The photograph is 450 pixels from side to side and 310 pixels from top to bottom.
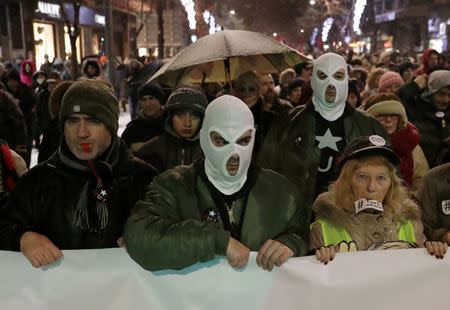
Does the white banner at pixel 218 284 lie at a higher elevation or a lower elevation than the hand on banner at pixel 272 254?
lower

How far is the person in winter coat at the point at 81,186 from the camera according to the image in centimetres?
267

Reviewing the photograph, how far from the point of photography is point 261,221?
2541mm

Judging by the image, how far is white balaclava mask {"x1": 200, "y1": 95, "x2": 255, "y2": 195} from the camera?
98.2 inches

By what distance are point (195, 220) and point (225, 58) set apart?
8.80ft

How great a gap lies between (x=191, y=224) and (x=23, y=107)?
9.17 metres

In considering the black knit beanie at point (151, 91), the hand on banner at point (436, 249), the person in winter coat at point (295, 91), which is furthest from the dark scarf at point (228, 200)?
the person in winter coat at point (295, 91)

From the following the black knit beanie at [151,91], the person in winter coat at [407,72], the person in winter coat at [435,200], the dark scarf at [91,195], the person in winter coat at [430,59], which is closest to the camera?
the dark scarf at [91,195]

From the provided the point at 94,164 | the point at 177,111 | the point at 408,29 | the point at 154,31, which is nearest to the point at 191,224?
the point at 94,164

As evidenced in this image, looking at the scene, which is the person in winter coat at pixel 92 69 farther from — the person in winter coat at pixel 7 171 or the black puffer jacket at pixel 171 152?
the person in winter coat at pixel 7 171

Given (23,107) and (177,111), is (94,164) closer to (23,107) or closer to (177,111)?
(177,111)

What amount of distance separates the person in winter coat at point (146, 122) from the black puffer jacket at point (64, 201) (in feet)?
7.17

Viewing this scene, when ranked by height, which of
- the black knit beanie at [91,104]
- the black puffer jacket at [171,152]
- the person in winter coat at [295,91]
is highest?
the black knit beanie at [91,104]

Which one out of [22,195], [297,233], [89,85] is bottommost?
[297,233]

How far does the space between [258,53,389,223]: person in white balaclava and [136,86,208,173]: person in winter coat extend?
0.61 meters
